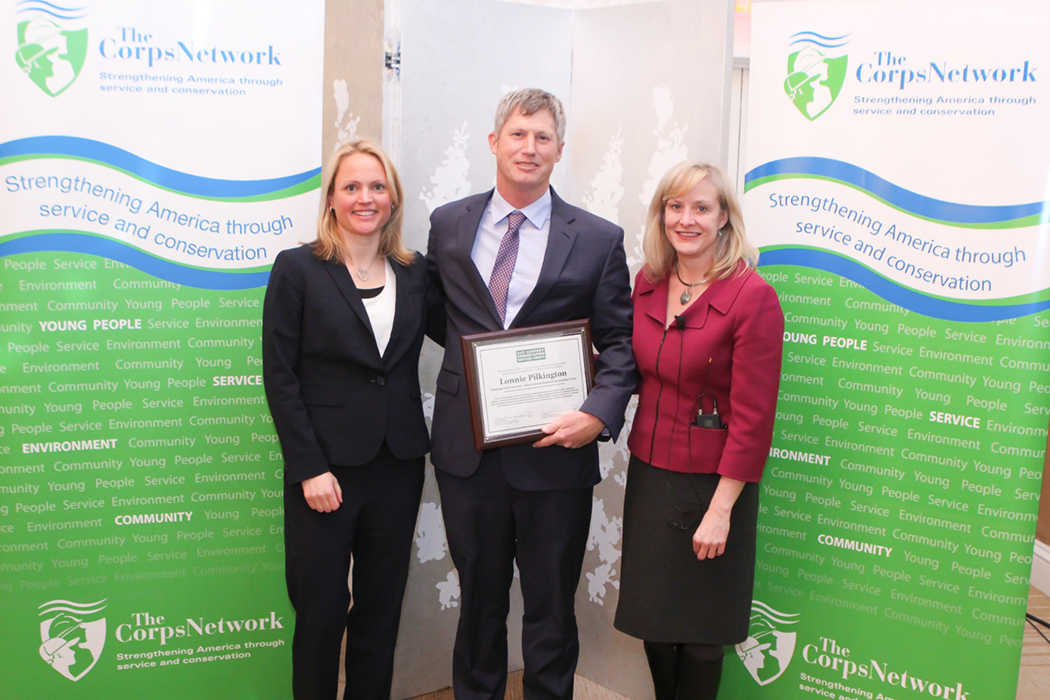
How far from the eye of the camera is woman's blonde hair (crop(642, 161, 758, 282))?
2.06 meters

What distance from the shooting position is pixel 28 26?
227 centimetres

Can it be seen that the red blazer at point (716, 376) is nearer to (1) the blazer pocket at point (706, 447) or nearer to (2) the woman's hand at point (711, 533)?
(1) the blazer pocket at point (706, 447)

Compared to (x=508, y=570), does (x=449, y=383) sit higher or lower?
higher

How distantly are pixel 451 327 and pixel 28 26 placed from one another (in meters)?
1.59

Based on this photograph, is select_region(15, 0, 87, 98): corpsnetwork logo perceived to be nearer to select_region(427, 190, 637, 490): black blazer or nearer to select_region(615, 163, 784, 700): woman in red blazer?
select_region(427, 190, 637, 490): black blazer

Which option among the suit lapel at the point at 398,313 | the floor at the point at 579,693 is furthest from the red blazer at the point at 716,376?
the floor at the point at 579,693

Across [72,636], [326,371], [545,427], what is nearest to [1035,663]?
[545,427]

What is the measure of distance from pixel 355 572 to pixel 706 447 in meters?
1.13

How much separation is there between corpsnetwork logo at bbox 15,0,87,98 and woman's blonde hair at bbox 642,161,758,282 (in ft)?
6.06

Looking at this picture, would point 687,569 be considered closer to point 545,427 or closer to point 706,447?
point 706,447

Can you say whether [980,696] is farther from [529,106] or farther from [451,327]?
[529,106]

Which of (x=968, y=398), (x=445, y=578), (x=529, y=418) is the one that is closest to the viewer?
(x=529, y=418)

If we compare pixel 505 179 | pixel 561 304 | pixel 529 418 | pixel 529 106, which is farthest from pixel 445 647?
pixel 529 106

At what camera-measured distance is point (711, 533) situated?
201 cm
